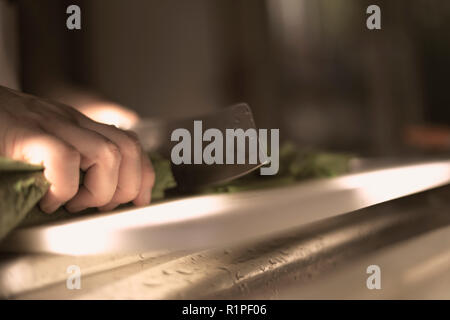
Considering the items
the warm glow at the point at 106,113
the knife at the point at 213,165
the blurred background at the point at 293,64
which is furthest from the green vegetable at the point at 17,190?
the blurred background at the point at 293,64

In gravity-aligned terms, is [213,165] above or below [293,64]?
below

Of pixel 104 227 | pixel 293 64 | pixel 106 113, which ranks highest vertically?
pixel 293 64

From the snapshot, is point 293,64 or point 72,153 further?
point 293,64

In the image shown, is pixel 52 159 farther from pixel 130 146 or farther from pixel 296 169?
pixel 296 169

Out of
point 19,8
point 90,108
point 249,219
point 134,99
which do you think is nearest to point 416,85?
point 134,99

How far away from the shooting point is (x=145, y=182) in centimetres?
46

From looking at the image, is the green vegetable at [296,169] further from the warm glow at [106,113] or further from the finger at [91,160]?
the warm glow at [106,113]

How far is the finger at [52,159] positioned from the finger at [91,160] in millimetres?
16

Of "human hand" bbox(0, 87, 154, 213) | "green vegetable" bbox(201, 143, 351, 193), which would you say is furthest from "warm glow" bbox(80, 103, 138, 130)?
"human hand" bbox(0, 87, 154, 213)

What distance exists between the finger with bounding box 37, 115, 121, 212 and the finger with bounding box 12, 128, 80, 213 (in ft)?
0.05

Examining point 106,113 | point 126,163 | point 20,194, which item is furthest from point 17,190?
point 106,113

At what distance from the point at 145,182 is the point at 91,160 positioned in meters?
0.08

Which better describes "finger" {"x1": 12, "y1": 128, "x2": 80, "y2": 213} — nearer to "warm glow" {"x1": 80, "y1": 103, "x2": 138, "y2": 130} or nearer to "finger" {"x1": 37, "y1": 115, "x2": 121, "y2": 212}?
"finger" {"x1": 37, "y1": 115, "x2": 121, "y2": 212}

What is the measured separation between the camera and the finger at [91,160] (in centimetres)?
40
